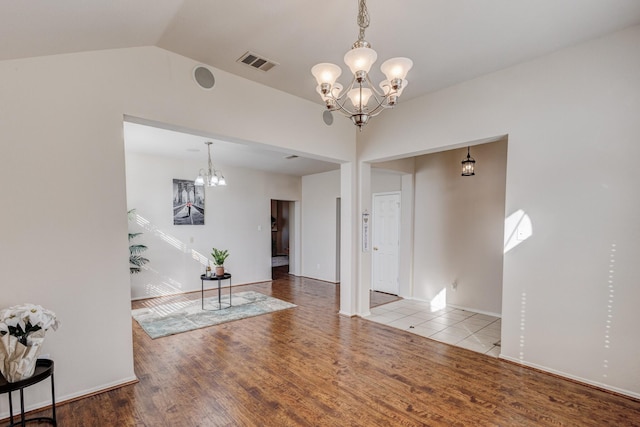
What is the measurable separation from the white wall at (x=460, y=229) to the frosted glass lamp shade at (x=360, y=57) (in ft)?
11.9

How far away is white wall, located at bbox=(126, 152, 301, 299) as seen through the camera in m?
5.89

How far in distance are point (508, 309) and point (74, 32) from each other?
469cm

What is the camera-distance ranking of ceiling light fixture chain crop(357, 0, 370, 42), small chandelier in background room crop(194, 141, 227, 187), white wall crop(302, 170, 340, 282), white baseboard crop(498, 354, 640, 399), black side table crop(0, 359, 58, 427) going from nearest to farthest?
black side table crop(0, 359, 58, 427), ceiling light fixture chain crop(357, 0, 370, 42), white baseboard crop(498, 354, 640, 399), small chandelier in background room crop(194, 141, 227, 187), white wall crop(302, 170, 340, 282)

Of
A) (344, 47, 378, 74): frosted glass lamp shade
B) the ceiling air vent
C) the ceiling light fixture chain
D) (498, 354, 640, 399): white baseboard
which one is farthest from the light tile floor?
the ceiling air vent

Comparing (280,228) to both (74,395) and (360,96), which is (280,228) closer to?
(74,395)

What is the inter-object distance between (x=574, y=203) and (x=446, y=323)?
8.05ft

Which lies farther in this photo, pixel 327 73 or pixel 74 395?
pixel 74 395

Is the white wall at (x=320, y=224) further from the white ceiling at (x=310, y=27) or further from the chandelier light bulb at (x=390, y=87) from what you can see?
the chandelier light bulb at (x=390, y=87)

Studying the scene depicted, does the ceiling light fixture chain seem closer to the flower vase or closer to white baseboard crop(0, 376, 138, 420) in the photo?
the flower vase

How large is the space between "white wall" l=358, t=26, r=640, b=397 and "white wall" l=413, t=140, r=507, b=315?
159cm

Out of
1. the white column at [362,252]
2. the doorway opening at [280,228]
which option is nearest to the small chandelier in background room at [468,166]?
the white column at [362,252]

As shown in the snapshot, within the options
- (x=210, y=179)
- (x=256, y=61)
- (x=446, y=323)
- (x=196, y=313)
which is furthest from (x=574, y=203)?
(x=210, y=179)

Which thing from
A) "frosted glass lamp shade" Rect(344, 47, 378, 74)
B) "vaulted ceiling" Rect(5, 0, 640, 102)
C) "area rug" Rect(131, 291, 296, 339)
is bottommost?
"area rug" Rect(131, 291, 296, 339)

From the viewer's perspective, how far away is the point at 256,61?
308 centimetres
